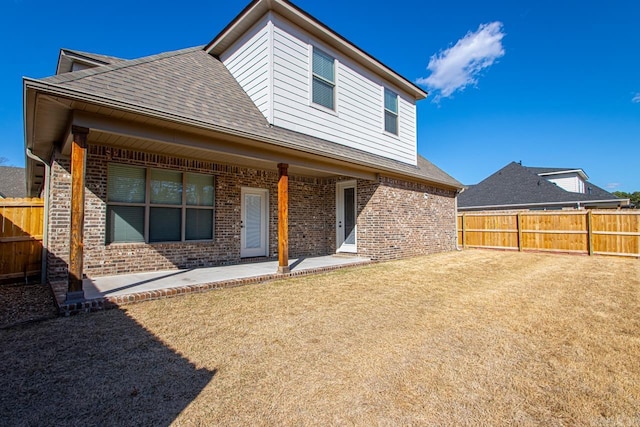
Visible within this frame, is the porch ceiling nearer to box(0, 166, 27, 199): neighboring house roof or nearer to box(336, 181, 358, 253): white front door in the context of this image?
box(336, 181, 358, 253): white front door

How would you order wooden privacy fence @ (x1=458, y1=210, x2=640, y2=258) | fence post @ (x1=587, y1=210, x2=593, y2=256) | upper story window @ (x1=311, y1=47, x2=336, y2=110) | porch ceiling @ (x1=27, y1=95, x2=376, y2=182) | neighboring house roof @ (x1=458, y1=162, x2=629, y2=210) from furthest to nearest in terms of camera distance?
1. neighboring house roof @ (x1=458, y1=162, x2=629, y2=210)
2. fence post @ (x1=587, y1=210, x2=593, y2=256)
3. wooden privacy fence @ (x1=458, y1=210, x2=640, y2=258)
4. upper story window @ (x1=311, y1=47, x2=336, y2=110)
5. porch ceiling @ (x1=27, y1=95, x2=376, y2=182)

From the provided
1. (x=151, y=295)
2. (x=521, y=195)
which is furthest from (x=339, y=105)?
(x=521, y=195)

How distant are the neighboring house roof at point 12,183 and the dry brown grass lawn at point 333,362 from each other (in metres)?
21.6

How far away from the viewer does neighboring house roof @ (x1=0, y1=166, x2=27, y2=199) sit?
63.4 feet

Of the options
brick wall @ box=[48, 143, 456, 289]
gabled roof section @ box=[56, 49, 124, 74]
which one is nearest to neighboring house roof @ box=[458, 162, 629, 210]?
brick wall @ box=[48, 143, 456, 289]

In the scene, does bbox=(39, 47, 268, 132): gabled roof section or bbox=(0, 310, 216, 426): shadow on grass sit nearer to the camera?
bbox=(0, 310, 216, 426): shadow on grass

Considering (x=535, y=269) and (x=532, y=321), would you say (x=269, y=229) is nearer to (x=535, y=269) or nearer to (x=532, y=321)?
(x=532, y=321)

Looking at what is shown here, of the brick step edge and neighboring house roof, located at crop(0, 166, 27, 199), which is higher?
neighboring house roof, located at crop(0, 166, 27, 199)

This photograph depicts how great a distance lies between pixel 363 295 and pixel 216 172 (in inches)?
189

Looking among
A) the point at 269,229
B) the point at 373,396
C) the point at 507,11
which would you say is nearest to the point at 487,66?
the point at 507,11

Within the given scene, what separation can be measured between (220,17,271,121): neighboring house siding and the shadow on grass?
212 inches

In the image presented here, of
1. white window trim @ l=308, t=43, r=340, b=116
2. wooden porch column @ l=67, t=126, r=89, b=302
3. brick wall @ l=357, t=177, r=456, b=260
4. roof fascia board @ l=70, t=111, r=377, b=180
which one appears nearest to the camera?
wooden porch column @ l=67, t=126, r=89, b=302

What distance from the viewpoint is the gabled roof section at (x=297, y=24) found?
743 cm

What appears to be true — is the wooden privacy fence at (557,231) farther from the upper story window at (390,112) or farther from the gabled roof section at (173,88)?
the gabled roof section at (173,88)
